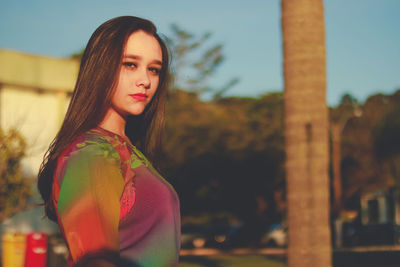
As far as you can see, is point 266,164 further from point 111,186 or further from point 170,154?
point 111,186

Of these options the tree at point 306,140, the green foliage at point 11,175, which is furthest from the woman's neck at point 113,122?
the green foliage at point 11,175

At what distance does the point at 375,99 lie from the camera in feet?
185

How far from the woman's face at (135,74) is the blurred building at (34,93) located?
1926 cm

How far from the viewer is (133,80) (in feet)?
5.54

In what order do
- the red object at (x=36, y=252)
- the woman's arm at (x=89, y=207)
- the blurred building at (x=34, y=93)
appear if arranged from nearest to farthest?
the woman's arm at (x=89, y=207) < the red object at (x=36, y=252) < the blurred building at (x=34, y=93)

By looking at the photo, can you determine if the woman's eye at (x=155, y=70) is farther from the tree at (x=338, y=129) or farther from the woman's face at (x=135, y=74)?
the tree at (x=338, y=129)

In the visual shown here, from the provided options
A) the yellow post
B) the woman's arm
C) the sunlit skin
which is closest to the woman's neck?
the sunlit skin

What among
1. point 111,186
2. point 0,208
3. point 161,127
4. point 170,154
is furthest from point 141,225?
point 170,154

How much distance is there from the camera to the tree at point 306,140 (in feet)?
20.0

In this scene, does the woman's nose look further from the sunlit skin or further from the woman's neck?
the woman's neck

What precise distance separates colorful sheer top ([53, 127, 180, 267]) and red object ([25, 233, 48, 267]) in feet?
A: 26.1

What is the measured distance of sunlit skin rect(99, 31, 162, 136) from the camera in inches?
65.7

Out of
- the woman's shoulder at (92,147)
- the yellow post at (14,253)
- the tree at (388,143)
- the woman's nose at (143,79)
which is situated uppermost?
the tree at (388,143)

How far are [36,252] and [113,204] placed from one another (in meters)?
8.22
